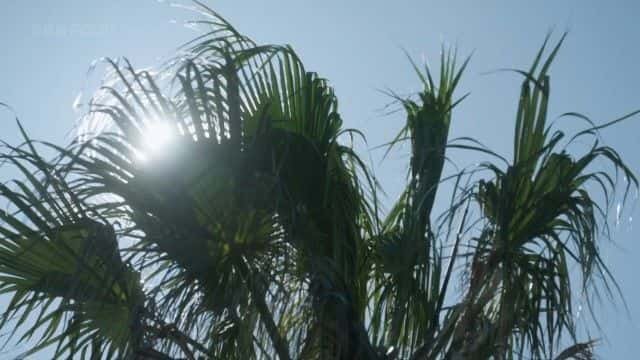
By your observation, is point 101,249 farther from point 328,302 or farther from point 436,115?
point 436,115

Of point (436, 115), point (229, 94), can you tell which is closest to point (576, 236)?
point (436, 115)

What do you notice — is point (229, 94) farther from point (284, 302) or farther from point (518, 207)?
point (518, 207)

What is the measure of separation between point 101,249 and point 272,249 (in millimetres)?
726

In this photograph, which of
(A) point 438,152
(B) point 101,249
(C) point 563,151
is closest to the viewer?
(B) point 101,249

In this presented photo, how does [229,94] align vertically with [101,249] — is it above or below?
above

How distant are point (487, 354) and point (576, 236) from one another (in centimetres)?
62

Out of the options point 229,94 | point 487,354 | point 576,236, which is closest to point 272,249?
point 229,94

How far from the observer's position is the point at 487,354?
4.28 metres

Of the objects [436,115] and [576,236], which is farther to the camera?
[436,115]

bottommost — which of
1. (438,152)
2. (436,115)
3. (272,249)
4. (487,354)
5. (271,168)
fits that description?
(487,354)

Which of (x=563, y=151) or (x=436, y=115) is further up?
(x=436, y=115)

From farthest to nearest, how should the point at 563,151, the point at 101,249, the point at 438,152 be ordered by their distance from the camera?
the point at 438,152
the point at 563,151
the point at 101,249

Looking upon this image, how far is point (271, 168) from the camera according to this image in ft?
14.4

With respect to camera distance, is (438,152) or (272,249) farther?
(438,152)
